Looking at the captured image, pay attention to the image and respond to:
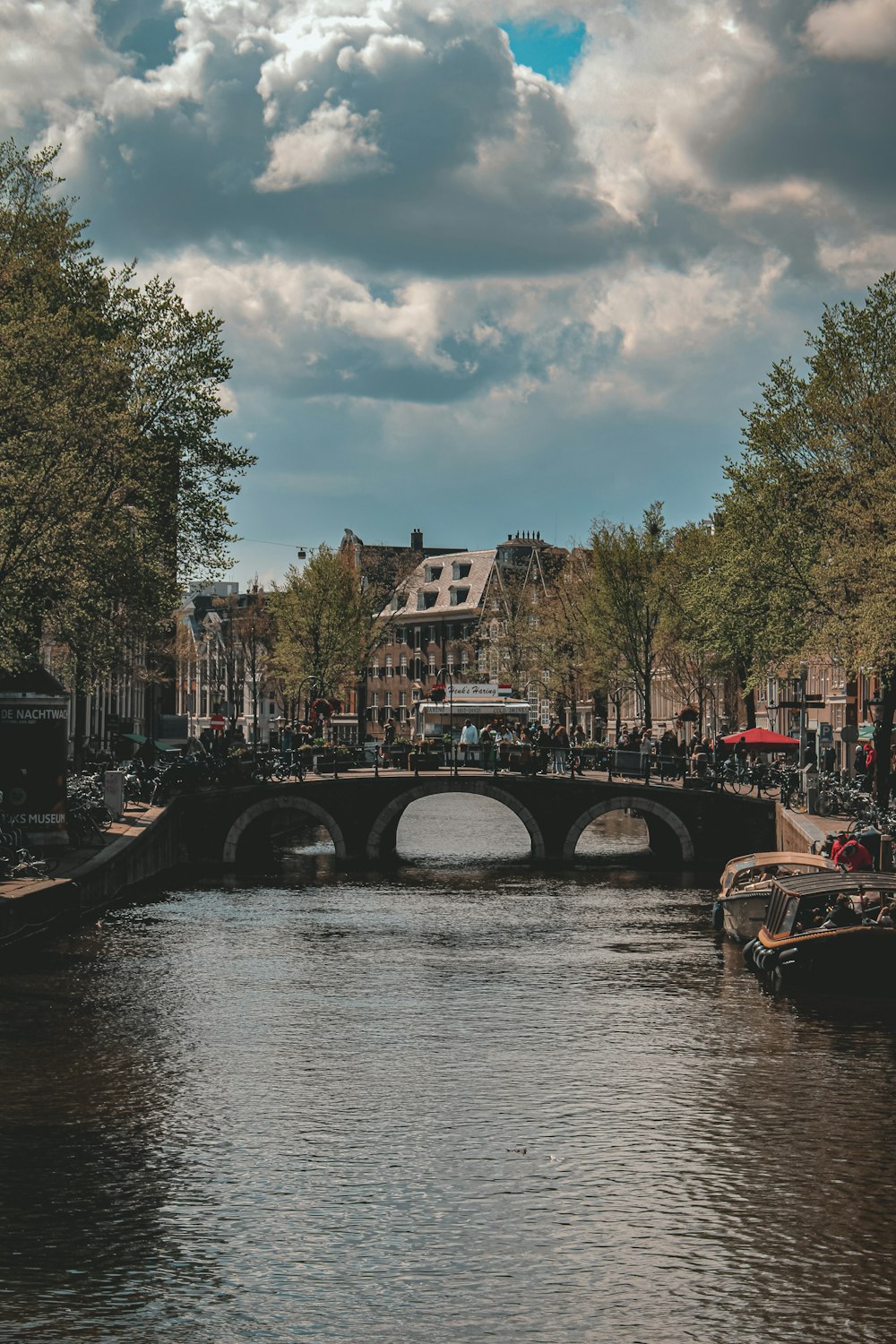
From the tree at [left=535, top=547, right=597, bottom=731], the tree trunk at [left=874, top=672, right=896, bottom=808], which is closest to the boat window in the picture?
the tree trunk at [left=874, top=672, right=896, bottom=808]

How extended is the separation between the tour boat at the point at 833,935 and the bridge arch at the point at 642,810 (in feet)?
113

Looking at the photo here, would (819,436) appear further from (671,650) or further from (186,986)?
(671,650)

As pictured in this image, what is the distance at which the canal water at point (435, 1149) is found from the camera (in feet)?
54.8

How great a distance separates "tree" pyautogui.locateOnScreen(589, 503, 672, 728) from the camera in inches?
4001

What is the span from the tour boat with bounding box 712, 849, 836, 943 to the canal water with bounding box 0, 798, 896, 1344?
152 centimetres

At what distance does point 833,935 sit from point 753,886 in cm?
841

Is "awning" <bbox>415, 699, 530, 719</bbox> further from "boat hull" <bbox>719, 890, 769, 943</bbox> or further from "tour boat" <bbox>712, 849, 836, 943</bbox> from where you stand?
"boat hull" <bbox>719, 890, 769, 943</bbox>

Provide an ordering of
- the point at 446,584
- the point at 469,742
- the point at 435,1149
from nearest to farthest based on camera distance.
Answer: the point at 435,1149
the point at 469,742
the point at 446,584

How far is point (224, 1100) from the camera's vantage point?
25.1 m

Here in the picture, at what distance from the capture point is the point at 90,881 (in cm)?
4212

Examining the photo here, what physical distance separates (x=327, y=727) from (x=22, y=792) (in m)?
65.4

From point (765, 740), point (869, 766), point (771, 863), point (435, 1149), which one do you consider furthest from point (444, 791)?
point (435, 1149)

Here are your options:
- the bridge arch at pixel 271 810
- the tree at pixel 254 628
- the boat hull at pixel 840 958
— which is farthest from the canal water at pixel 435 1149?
the tree at pixel 254 628

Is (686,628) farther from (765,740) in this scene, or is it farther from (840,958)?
(840,958)
